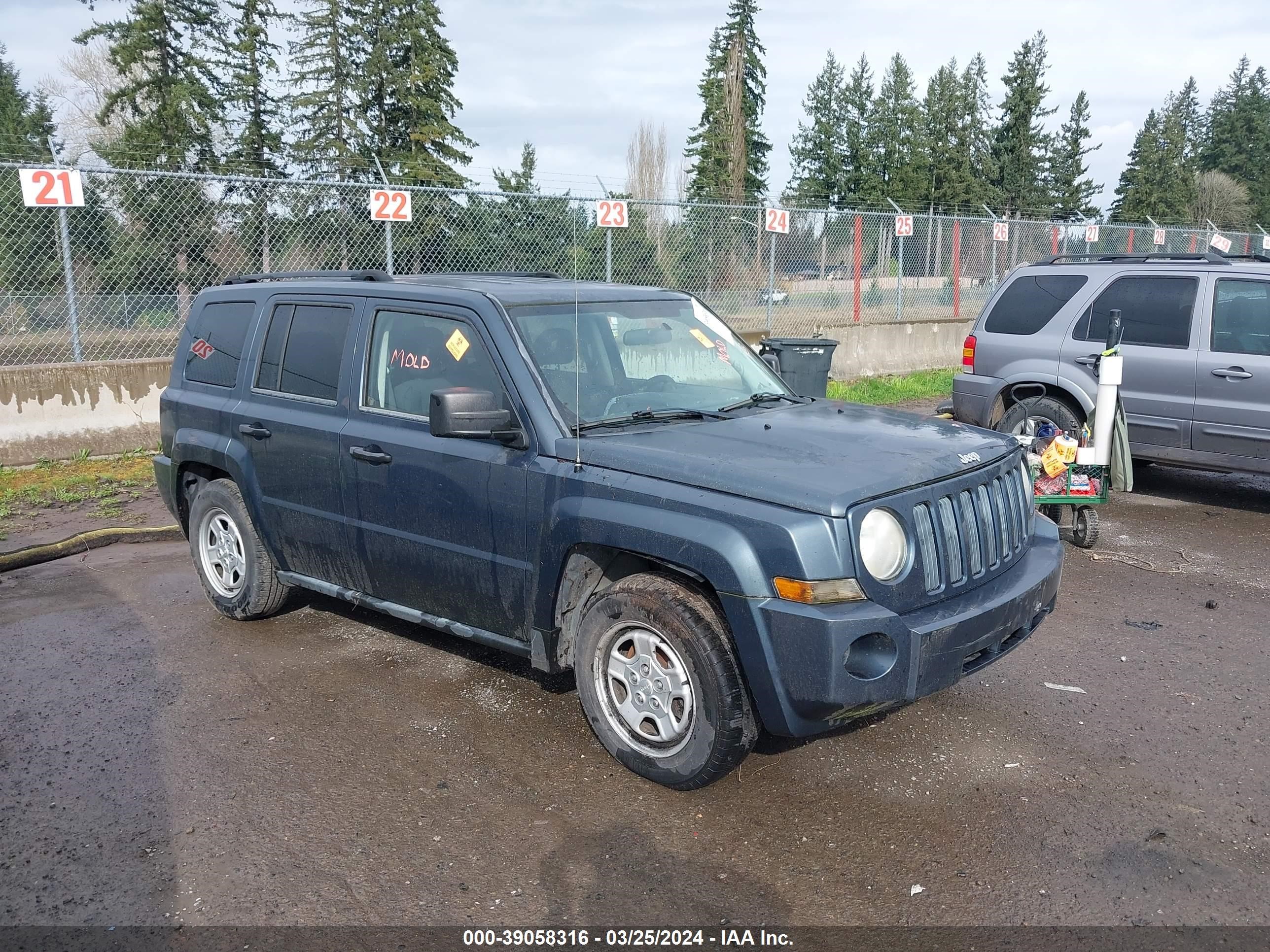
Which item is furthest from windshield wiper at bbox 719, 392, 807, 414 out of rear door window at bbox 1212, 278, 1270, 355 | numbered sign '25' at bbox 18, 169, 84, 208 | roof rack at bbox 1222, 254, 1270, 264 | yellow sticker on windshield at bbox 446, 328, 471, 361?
numbered sign '25' at bbox 18, 169, 84, 208

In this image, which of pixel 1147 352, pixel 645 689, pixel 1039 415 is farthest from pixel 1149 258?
pixel 645 689

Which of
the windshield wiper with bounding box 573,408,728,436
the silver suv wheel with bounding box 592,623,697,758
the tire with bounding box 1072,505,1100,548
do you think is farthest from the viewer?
the tire with bounding box 1072,505,1100,548

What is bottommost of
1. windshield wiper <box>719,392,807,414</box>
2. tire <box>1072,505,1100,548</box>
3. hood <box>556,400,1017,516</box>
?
tire <box>1072,505,1100,548</box>

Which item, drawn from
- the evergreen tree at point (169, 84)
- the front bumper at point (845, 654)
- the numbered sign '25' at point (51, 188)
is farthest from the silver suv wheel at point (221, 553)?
the evergreen tree at point (169, 84)

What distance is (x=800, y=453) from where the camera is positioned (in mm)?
3895

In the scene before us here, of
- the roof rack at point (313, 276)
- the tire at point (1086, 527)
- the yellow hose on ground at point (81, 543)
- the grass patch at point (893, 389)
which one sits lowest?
the yellow hose on ground at point (81, 543)

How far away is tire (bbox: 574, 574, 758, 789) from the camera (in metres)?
3.63

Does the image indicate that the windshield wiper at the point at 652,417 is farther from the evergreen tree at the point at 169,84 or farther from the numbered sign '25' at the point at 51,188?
the evergreen tree at the point at 169,84

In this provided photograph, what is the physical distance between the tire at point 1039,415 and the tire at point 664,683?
528 cm

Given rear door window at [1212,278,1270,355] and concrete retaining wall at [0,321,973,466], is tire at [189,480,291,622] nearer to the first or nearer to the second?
concrete retaining wall at [0,321,973,466]

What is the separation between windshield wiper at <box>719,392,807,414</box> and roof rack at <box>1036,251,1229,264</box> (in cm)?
482

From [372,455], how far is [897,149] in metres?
68.7

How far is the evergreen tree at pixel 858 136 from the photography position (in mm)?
67062

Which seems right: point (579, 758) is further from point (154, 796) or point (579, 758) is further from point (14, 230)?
point (14, 230)
